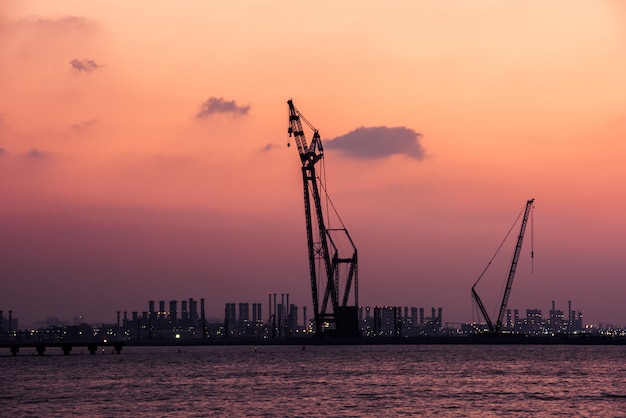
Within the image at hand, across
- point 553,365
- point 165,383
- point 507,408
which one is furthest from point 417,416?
point 553,365

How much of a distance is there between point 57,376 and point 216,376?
23.9 metres

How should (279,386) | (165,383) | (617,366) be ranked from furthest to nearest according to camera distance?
(617,366) < (165,383) < (279,386)

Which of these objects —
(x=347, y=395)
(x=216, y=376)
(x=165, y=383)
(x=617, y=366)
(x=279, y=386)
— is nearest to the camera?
(x=347, y=395)

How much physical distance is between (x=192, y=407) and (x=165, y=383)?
3633 centimetres

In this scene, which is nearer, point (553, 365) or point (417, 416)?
point (417, 416)

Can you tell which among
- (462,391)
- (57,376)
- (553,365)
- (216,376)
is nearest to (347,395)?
(462,391)

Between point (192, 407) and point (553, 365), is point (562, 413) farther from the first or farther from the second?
point (553, 365)

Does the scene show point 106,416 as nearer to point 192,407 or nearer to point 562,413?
point 192,407

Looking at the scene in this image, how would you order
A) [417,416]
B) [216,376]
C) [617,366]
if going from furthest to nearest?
1. [617,366]
2. [216,376]
3. [417,416]

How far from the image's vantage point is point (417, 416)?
87375mm

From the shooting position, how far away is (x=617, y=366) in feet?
573

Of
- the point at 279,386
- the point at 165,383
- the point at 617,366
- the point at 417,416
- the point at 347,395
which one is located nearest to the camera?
the point at 417,416

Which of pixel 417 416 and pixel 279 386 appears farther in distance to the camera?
pixel 279 386

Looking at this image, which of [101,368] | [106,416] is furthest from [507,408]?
[101,368]
